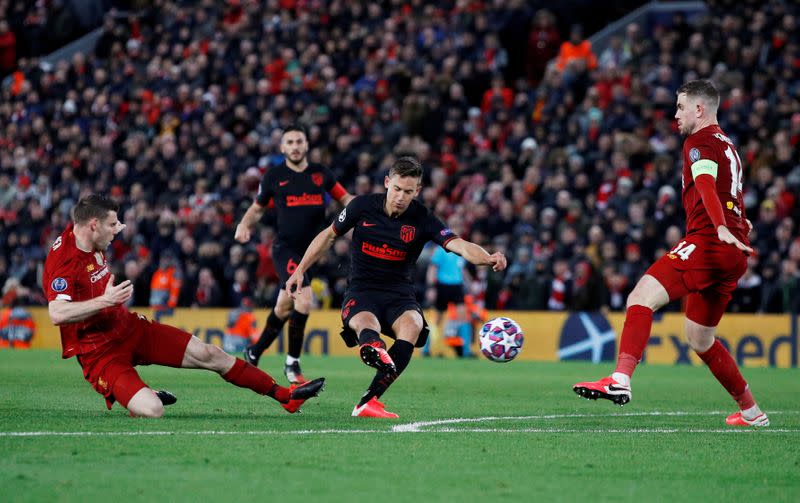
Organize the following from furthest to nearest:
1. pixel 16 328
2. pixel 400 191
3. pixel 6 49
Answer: pixel 6 49 < pixel 16 328 < pixel 400 191

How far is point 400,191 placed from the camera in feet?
32.3

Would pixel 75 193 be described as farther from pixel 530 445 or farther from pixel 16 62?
pixel 530 445

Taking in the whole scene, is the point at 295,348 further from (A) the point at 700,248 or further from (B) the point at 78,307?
(A) the point at 700,248

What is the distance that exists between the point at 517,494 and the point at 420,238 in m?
4.40

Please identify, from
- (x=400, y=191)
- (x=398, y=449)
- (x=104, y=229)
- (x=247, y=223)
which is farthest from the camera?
(x=247, y=223)

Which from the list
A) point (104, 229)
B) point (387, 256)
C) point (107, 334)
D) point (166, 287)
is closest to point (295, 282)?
point (387, 256)

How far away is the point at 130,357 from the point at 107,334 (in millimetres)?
240

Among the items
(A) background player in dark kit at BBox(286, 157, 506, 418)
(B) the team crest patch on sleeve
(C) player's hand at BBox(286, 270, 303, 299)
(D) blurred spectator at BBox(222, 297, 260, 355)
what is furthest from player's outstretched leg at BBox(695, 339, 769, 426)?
(D) blurred spectator at BBox(222, 297, 260, 355)

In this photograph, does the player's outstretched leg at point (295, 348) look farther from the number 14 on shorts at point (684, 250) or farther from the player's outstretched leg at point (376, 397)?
the number 14 on shorts at point (684, 250)

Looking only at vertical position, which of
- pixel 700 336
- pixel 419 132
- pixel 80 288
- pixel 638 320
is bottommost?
pixel 700 336

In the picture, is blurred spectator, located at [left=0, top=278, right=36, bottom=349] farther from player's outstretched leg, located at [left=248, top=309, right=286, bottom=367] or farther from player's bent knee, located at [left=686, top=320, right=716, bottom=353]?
player's bent knee, located at [left=686, top=320, right=716, bottom=353]

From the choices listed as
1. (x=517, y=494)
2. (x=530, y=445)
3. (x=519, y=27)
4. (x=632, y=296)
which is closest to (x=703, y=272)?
(x=632, y=296)

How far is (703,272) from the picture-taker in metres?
8.88

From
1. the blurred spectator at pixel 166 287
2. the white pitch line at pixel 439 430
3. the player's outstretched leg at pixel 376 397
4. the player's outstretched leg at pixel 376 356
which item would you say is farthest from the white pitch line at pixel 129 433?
the blurred spectator at pixel 166 287
